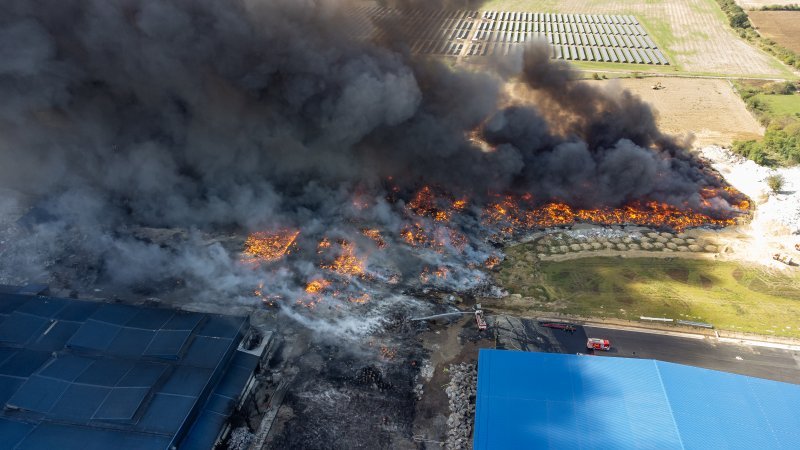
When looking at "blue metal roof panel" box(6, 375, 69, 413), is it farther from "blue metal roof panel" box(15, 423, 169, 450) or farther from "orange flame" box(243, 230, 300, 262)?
"orange flame" box(243, 230, 300, 262)

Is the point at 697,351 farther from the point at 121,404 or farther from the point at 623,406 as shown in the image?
the point at 121,404

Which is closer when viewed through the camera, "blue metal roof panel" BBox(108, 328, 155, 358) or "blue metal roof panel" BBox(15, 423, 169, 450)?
"blue metal roof panel" BBox(15, 423, 169, 450)

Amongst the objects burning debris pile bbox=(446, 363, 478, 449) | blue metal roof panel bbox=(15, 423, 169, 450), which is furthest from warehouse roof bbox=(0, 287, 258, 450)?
burning debris pile bbox=(446, 363, 478, 449)

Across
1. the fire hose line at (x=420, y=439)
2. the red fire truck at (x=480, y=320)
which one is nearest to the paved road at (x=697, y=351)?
the red fire truck at (x=480, y=320)

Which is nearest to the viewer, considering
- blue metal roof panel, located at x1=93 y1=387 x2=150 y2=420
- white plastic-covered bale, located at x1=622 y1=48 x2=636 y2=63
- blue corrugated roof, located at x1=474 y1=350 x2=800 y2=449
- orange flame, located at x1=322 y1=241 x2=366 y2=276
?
blue corrugated roof, located at x1=474 y1=350 x2=800 y2=449

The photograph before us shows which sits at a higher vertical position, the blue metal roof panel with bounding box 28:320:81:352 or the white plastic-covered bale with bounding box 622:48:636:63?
the blue metal roof panel with bounding box 28:320:81:352

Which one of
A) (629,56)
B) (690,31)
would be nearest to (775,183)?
(629,56)

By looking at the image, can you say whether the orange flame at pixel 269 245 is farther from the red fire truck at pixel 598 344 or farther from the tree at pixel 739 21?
the tree at pixel 739 21
